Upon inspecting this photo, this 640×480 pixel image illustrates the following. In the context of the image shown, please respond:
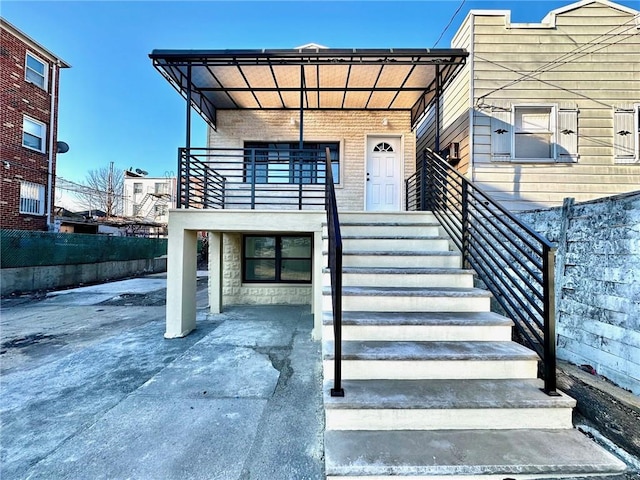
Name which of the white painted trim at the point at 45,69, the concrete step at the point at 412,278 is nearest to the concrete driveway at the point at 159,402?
the concrete step at the point at 412,278

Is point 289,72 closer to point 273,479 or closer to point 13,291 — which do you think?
point 273,479

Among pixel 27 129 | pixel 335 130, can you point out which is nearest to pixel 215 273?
pixel 335 130

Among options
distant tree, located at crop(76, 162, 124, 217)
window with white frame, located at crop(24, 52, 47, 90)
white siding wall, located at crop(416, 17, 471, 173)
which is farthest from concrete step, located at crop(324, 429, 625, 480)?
distant tree, located at crop(76, 162, 124, 217)

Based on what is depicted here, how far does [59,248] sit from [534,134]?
13661mm

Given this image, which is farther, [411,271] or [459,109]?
[459,109]

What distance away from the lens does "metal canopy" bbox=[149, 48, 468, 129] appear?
4398 mm

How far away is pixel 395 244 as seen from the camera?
3.59 metres

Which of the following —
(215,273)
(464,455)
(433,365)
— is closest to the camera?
(464,455)

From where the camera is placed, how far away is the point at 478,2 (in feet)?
18.7

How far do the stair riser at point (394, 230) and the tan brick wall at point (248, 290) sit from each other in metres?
3.11

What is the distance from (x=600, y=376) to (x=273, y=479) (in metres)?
2.59

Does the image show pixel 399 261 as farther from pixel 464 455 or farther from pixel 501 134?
pixel 501 134

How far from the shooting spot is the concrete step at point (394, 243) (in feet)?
11.7

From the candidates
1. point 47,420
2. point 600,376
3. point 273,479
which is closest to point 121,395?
point 47,420
